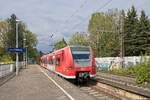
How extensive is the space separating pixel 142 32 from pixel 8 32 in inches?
2231

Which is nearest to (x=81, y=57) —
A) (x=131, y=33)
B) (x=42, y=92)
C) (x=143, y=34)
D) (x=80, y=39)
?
(x=42, y=92)

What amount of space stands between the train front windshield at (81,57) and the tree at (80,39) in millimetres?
63128

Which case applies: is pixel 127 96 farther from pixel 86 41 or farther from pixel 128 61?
pixel 86 41

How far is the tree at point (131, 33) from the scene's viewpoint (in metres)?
61.0

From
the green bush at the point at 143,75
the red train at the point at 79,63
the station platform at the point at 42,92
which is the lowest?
the station platform at the point at 42,92

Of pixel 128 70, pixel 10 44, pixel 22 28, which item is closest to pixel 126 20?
pixel 128 70

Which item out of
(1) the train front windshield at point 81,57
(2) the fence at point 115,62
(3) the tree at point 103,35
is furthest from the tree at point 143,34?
(1) the train front windshield at point 81,57

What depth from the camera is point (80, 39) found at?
9862cm

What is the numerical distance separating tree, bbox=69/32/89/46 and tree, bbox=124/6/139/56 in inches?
977

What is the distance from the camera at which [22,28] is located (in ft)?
377

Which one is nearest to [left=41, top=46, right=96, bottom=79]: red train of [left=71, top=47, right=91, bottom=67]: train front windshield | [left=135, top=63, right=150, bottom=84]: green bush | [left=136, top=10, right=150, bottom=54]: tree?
[left=71, top=47, right=91, bottom=67]: train front windshield

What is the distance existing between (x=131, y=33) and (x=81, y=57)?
39.6 metres

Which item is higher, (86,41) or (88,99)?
(86,41)

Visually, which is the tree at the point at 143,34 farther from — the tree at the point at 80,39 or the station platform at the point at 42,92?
the station platform at the point at 42,92
